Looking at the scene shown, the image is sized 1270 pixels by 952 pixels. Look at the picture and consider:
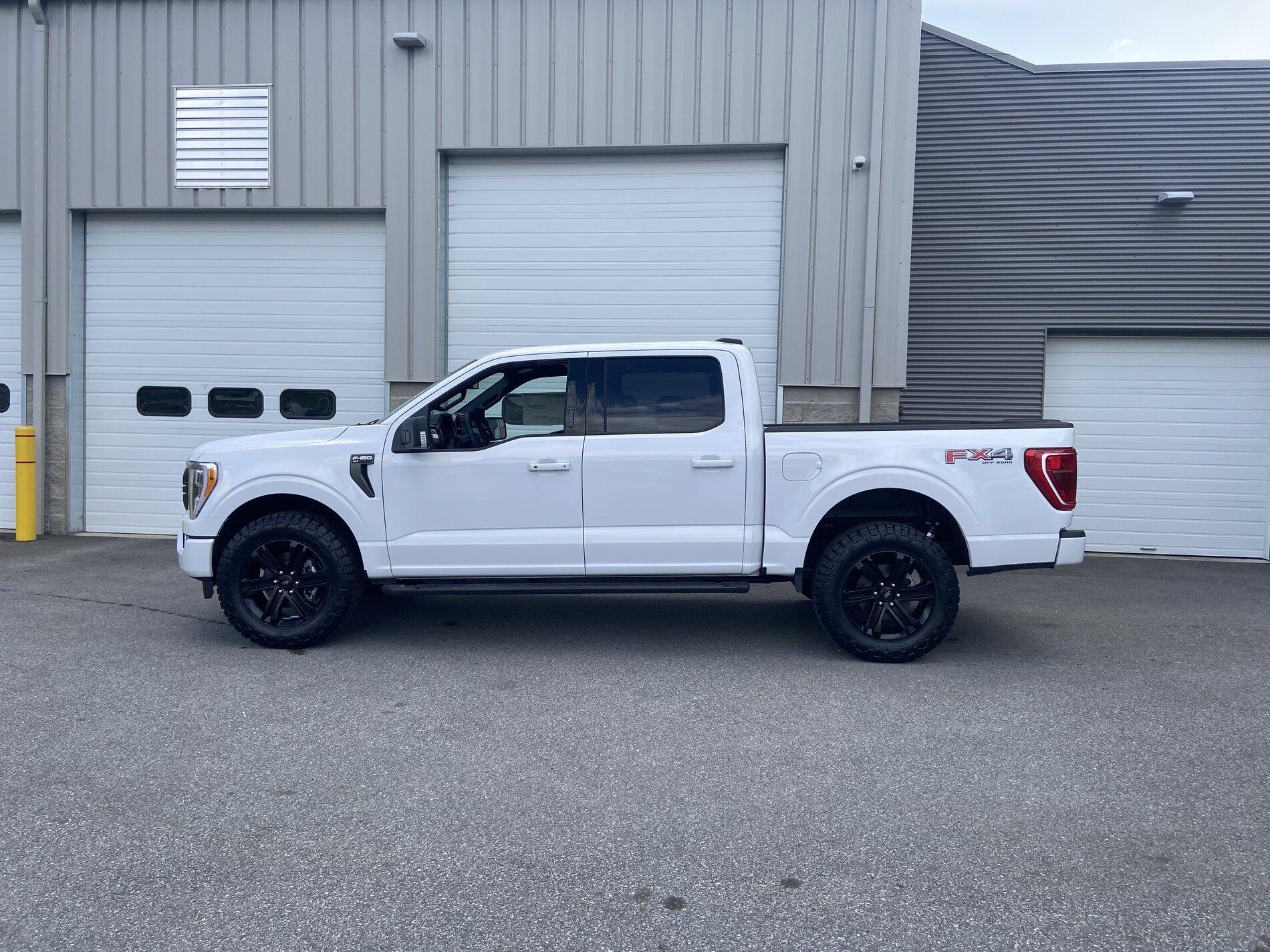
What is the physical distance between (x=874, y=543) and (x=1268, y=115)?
8.44 metres

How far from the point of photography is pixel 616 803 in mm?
4043

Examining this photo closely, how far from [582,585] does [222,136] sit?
299 inches

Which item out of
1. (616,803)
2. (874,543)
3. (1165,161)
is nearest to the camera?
(616,803)

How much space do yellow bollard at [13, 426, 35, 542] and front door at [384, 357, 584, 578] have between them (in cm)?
699

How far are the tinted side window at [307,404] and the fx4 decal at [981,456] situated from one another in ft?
24.1

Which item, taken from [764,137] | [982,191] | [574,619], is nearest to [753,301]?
[764,137]

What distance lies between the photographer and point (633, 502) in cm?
624

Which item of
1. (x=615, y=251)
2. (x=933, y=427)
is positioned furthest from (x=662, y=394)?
(x=615, y=251)

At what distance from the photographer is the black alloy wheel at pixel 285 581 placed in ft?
21.0

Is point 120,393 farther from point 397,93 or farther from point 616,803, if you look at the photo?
point 616,803

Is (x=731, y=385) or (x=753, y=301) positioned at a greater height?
(x=753, y=301)

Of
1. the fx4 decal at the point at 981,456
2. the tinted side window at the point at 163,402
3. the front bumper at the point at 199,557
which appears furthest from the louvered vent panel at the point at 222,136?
the fx4 decal at the point at 981,456

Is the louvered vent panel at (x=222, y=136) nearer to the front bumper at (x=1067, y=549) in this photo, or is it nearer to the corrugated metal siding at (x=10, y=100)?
the corrugated metal siding at (x=10, y=100)

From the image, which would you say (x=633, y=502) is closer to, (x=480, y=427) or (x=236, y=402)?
(x=480, y=427)
